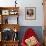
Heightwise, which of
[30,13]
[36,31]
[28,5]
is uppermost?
[28,5]

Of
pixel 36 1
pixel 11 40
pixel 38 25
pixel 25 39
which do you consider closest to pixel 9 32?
pixel 11 40

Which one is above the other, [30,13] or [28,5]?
[28,5]

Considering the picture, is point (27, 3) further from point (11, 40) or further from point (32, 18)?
point (11, 40)

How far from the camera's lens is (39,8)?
578 cm

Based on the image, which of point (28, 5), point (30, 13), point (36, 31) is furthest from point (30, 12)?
point (36, 31)

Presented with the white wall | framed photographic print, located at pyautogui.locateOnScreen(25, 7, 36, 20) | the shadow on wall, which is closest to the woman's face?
framed photographic print, located at pyautogui.locateOnScreen(25, 7, 36, 20)

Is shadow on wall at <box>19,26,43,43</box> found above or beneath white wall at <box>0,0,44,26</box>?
beneath

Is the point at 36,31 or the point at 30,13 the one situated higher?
the point at 30,13

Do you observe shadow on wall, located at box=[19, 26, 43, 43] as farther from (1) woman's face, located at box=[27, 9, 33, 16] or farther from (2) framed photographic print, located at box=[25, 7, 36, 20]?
(1) woman's face, located at box=[27, 9, 33, 16]

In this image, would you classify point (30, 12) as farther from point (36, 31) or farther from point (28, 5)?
point (36, 31)

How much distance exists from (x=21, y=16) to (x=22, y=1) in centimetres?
56

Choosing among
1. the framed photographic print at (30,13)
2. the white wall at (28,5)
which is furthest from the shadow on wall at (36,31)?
the framed photographic print at (30,13)

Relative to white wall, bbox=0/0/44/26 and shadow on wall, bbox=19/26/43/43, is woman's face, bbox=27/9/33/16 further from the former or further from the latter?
shadow on wall, bbox=19/26/43/43

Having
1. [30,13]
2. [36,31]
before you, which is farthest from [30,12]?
[36,31]
